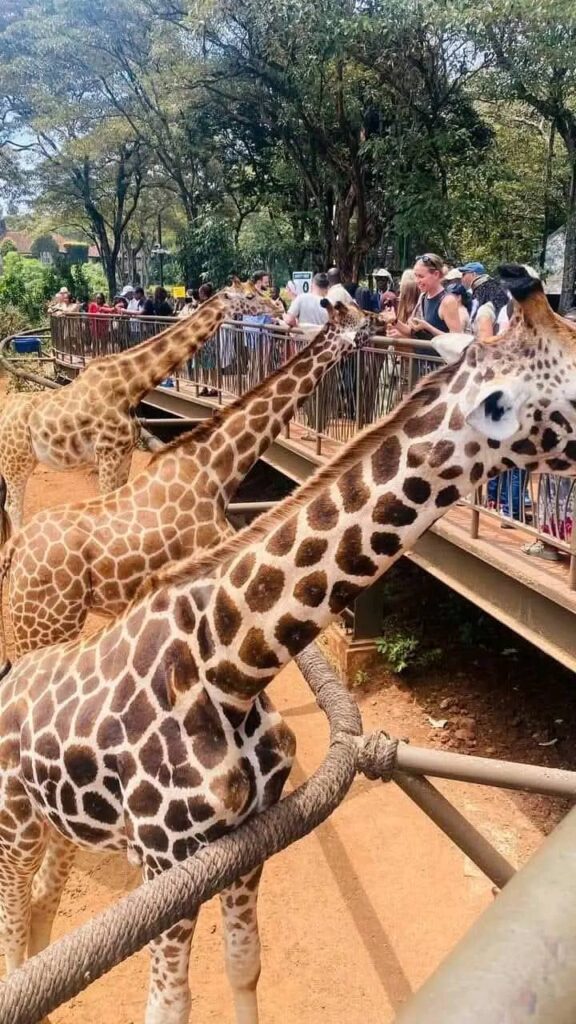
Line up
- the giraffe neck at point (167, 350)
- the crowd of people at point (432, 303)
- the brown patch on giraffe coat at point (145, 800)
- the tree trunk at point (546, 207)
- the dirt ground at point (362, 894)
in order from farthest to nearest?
the tree trunk at point (546, 207)
the giraffe neck at point (167, 350)
the crowd of people at point (432, 303)
the dirt ground at point (362, 894)
the brown patch on giraffe coat at point (145, 800)

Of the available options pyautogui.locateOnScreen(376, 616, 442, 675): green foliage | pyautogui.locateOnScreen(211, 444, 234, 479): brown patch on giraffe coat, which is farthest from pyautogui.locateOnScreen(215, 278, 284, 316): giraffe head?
pyautogui.locateOnScreen(376, 616, 442, 675): green foliage

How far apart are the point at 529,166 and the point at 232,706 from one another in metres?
27.2

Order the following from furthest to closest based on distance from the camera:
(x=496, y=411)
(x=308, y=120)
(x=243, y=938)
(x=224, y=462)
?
(x=308, y=120) → (x=224, y=462) → (x=243, y=938) → (x=496, y=411)

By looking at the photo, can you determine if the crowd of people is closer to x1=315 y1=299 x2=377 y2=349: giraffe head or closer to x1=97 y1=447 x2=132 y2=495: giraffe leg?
x1=315 y1=299 x2=377 y2=349: giraffe head

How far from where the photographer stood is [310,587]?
2.68 m

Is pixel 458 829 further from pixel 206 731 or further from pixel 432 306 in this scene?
pixel 432 306

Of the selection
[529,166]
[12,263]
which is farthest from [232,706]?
[12,263]

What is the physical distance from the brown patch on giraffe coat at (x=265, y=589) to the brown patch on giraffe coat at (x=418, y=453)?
21.5 inches

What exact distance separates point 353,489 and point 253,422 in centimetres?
259

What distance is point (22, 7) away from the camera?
29.6 meters

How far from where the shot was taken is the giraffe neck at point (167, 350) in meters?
7.15

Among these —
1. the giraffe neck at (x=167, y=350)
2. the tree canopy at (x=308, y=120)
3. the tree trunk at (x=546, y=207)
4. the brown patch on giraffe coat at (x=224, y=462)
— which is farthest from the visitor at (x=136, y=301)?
the tree trunk at (x=546, y=207)

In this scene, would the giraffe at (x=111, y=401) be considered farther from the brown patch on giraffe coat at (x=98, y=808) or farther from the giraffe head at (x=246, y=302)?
the brown patch on giraffe coat at (x=98, y=808)

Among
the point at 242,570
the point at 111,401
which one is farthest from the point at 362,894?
the point at 111,401
